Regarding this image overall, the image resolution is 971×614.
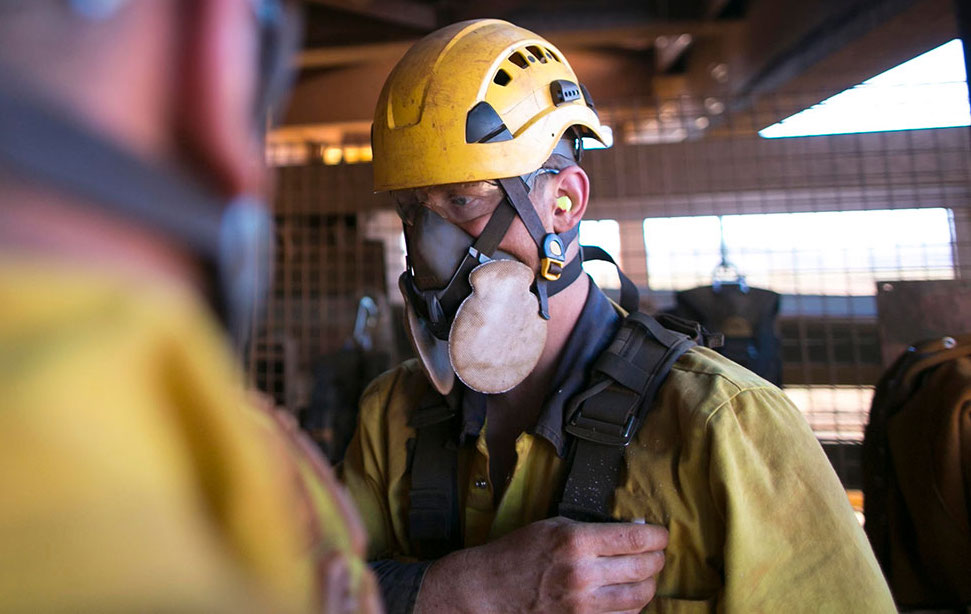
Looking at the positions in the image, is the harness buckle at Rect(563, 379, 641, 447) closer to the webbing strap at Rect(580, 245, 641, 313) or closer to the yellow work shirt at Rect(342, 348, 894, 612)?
the yellow work shirt at Rect(342, 348, 894, 612)

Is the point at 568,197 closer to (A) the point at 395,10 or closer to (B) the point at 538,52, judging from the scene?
(B) the point at 538,52

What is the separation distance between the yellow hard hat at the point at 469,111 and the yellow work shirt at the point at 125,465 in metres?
1.32

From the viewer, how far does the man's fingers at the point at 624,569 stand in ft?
4.76

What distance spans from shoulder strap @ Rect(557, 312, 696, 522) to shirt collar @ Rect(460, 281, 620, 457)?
4 centimetres

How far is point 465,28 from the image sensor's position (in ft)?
6.11

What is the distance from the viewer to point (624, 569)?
4.77 ft

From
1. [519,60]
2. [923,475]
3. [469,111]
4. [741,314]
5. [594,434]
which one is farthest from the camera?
[741,314]

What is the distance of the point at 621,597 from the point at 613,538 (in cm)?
11

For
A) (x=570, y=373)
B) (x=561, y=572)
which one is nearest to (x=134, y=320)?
(x=561, y=572)

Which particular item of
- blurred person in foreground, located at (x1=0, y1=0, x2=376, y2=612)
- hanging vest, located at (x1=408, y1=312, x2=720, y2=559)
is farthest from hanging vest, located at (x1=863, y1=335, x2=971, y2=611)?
blurred person in foreground, located at (x1=0, y1=0, x2=376, y2=612)

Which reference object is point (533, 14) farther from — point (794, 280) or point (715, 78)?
point (794, 280)

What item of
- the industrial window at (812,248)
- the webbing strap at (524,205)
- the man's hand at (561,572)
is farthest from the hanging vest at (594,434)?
the industrial window at (812,248)

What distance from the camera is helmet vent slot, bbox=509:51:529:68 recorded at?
184cm

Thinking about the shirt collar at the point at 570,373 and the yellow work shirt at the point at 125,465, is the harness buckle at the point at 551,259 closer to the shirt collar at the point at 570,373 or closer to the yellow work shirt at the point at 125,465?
the shirt collar at the point at 570,373
